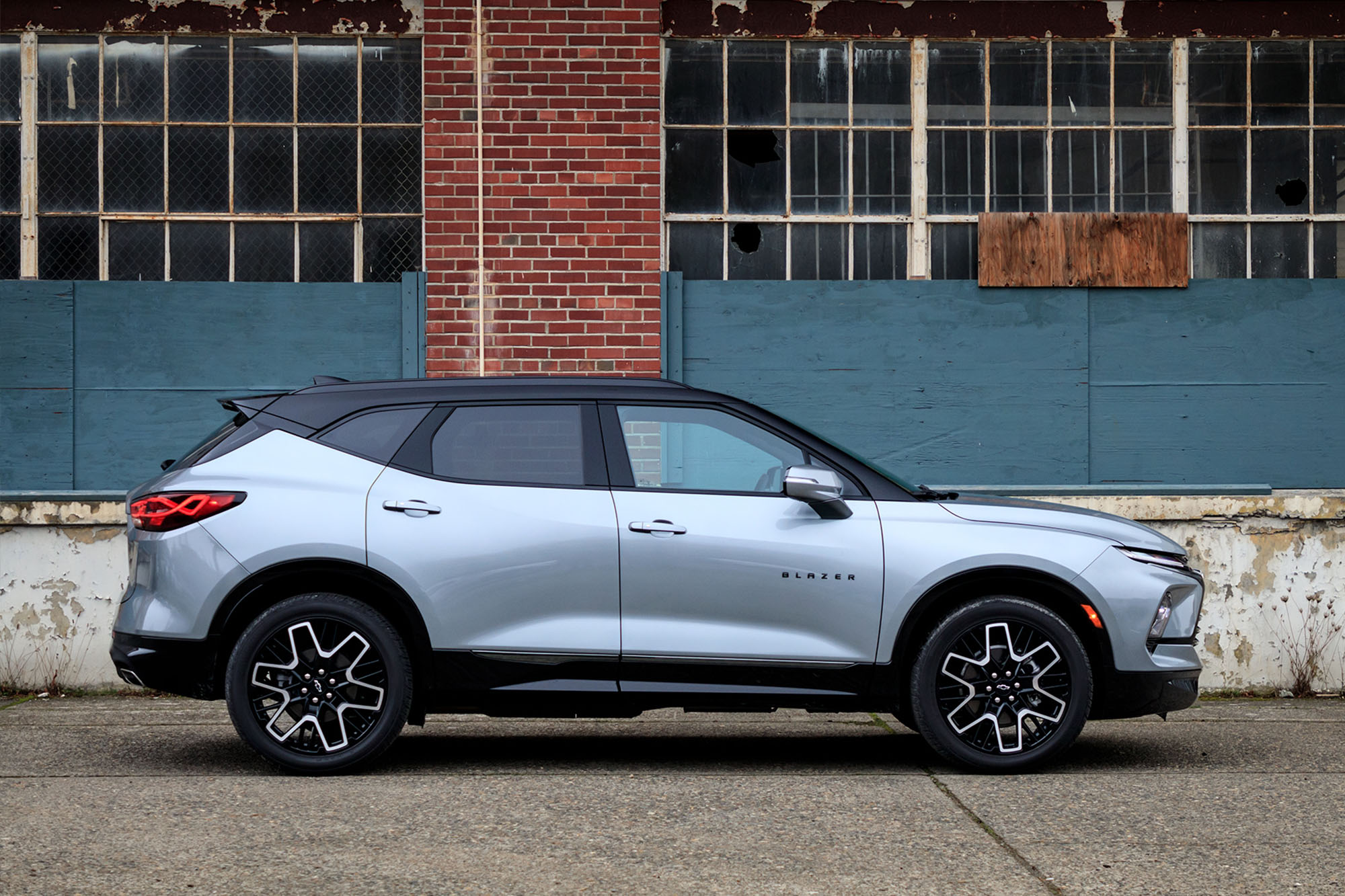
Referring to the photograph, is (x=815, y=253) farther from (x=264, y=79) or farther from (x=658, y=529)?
(x=658, y=529)

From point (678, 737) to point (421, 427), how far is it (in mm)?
2291

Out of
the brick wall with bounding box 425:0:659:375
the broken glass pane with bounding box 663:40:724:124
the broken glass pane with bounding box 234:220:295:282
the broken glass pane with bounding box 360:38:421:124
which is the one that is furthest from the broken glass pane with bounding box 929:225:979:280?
the broken glass pane with bounding box 234:220:295:282

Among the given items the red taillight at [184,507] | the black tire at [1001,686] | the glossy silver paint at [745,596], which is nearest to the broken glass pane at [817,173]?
the glossy silver paint at [745,596]

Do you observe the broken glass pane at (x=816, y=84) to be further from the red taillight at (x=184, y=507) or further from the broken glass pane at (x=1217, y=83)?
the red taillight at (x=184, y=507)

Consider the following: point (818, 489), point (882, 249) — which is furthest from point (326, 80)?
point (818, 489)

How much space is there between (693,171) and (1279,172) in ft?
13.6

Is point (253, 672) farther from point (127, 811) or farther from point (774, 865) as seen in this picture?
point (774, 865)

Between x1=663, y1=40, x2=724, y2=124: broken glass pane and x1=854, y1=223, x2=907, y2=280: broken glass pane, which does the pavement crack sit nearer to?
x1=854, y1=223, x2=907, y2=280: broken glass pane

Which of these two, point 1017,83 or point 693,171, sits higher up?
point 1017,83

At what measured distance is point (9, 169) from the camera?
1025 cm

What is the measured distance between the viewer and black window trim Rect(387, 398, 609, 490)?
6480mm

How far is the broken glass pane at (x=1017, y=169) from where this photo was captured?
10.5 metres

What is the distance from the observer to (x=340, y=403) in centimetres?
660

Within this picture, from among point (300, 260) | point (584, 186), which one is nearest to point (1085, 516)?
point (584, 186)
